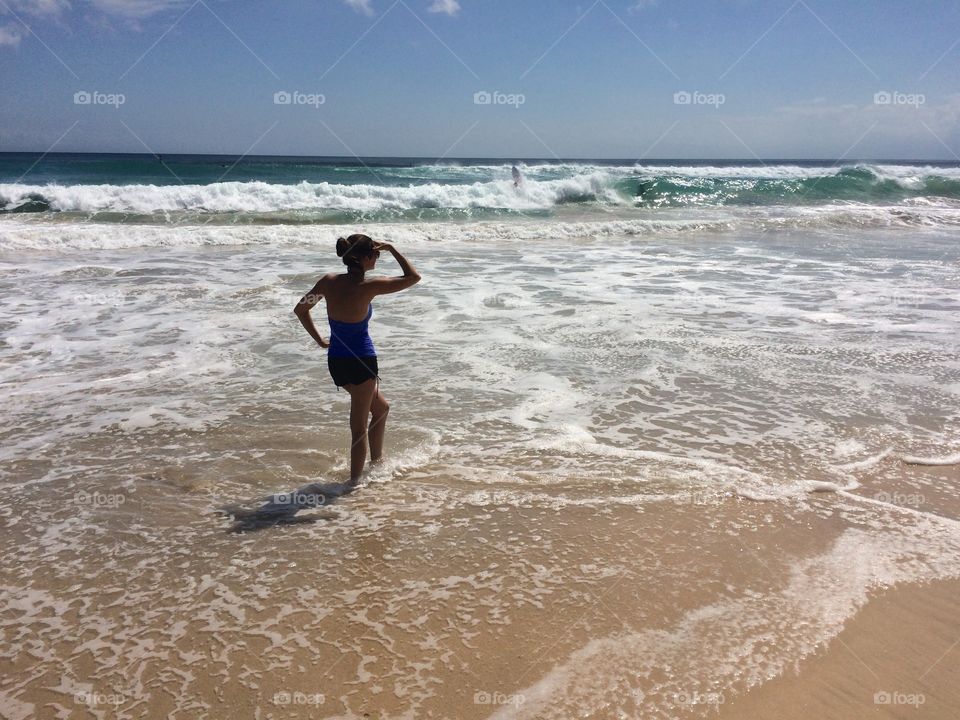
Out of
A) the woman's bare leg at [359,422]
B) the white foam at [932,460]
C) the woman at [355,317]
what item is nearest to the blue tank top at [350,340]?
the woman at [355,317]

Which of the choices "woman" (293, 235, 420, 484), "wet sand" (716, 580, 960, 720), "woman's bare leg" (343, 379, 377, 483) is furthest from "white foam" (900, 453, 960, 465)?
"woman's bare leg" (343, 379, 377, 483)

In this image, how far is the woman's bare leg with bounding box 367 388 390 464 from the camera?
469 cm

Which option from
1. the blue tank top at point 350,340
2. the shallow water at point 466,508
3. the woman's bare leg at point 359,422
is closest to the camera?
the shallow water at point 466,508

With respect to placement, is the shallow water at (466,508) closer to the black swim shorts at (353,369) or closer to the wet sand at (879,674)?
the wet sand at (879,674)

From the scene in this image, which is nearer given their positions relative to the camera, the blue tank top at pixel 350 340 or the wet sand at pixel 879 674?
the wet sand at pixel 879 674

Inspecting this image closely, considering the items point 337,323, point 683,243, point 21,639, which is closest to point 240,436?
point 337,323

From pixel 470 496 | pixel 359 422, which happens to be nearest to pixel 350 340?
pixel 359 422

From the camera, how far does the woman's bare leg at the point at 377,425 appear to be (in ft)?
15.4

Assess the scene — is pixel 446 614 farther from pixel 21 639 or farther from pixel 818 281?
pixel 818 281

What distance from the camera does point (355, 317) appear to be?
173 inches

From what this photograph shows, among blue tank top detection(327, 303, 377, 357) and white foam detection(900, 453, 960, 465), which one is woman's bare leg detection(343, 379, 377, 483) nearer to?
blue tank top detection(327, 303, 377, 357)

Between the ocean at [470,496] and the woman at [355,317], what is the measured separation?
1.48 ft

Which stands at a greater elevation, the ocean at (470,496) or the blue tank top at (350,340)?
the blue tank top at (350,340)

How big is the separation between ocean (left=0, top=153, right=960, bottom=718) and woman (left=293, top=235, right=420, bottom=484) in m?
0.45
